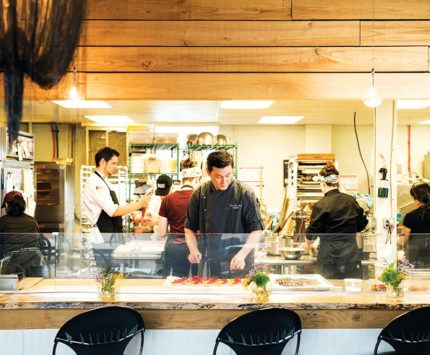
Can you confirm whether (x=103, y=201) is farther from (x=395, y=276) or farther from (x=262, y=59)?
(x=395, y=276)

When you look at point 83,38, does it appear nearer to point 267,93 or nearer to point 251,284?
point 251,284

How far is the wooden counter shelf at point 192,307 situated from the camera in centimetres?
298

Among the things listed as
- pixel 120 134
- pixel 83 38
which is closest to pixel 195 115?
pixel 120 134

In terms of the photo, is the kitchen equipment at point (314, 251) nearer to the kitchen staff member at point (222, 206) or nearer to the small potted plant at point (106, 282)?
the kitchen staff member at point (222, 206)

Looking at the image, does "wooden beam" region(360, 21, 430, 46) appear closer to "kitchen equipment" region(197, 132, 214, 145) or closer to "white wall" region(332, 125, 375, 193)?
"kitchen equipment" region(197, 132, 214, 145)

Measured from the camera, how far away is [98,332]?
8.93 feet

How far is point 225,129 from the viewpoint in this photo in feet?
34.1

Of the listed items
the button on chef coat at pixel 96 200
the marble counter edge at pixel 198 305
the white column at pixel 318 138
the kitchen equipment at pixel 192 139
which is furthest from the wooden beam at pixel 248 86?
the white column at pixel 318 138

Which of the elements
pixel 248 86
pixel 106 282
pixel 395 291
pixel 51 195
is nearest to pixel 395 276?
pixel 395 291

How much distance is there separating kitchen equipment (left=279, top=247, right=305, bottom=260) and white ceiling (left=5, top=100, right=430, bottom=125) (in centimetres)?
259

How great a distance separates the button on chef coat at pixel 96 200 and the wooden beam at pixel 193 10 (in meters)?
1.40

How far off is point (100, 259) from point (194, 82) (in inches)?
73.4

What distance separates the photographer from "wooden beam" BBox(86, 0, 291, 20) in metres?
4.48

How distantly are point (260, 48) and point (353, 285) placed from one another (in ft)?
7.18
